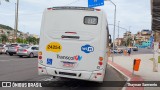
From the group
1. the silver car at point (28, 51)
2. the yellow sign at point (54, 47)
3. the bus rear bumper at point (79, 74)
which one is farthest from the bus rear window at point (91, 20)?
the silver car at point (28, 51)

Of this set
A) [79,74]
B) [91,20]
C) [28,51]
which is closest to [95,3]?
[28,51]

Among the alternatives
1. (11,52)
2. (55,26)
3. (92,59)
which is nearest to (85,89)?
(92,59)

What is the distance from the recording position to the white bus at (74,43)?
1162cm

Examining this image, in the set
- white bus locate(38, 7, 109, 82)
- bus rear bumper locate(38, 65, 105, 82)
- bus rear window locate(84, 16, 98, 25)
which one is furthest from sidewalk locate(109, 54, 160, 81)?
bus rear window locate(84, 16, 98, 25)

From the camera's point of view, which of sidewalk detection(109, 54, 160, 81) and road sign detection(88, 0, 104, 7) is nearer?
sidewalk detection(109, 54, 160, 81)

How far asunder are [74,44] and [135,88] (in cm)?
332

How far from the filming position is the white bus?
11625 mm

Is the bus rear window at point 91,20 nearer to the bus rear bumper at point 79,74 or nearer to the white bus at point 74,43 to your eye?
the white bus at point 74,43

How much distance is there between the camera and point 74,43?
38.5 feet

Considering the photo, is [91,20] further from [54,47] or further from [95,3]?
[95,3]

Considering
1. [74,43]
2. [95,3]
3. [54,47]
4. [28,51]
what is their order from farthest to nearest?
[28,51] < [95,3] < [54,47] < [74,43]

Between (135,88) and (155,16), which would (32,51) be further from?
(135,88)

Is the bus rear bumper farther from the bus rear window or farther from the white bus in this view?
the bus rear window

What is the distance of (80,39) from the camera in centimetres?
1171
